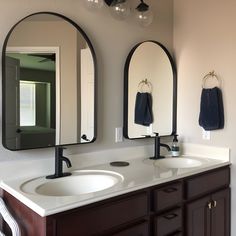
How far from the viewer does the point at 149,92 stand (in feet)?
7.86

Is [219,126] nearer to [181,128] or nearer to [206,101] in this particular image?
[206,101]

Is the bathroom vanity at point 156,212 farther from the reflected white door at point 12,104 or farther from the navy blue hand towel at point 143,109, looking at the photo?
the navy blue hand towel at point 143,109

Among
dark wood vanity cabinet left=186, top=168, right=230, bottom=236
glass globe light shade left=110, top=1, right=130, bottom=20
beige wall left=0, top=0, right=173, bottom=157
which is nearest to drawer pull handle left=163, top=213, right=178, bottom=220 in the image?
dark wood vanity cabinet left=186, top=168, right=230, bottom=236

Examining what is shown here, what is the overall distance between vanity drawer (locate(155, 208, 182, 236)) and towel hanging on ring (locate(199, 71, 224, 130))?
78 cm

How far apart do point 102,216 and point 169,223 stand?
56 centimetres

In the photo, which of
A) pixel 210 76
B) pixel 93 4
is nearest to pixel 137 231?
pixel 210 76

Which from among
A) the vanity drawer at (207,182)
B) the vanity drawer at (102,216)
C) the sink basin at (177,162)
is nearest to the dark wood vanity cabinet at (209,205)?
the vanity drawer at (207,182)

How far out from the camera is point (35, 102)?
70.0 inches

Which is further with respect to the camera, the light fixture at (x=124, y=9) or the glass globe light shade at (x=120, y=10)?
the glass globe light shade at (x=120, y=10)

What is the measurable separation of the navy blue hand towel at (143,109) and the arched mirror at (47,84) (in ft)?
1.42

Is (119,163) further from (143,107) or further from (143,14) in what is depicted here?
(143,14)

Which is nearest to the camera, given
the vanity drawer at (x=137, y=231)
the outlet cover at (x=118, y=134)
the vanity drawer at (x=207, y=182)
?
the vanity drawer at (x=137, y=231)

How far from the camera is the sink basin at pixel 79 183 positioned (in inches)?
64.3

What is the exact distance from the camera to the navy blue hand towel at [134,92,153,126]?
230cm
